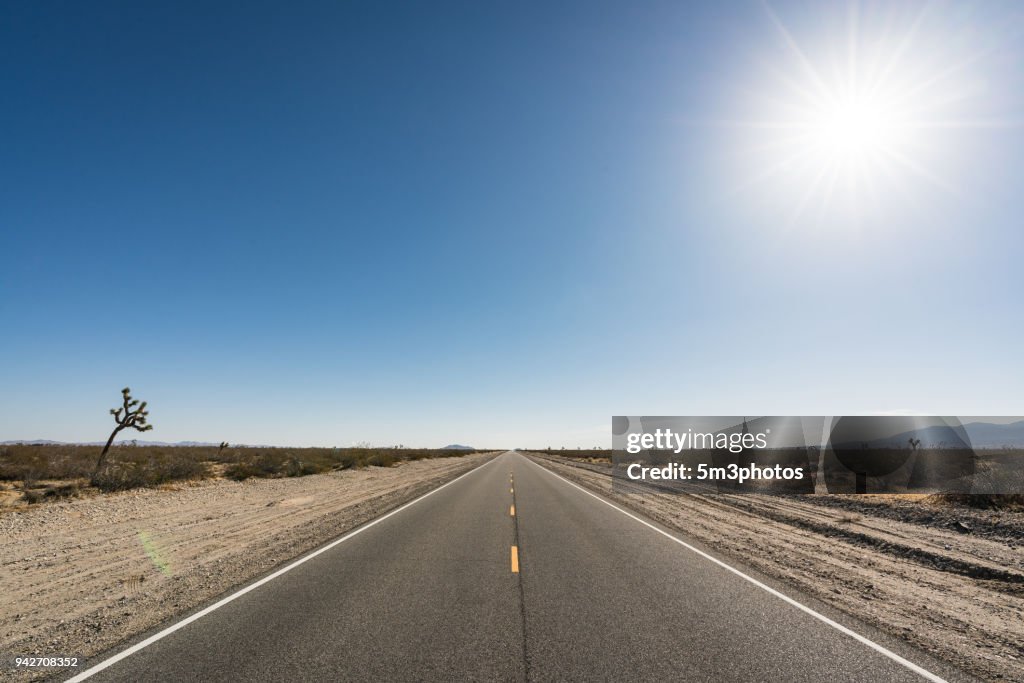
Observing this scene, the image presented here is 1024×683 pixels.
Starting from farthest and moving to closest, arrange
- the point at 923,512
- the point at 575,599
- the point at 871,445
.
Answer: the point at 871,445 < the point at 923,512 < the point at 575,599

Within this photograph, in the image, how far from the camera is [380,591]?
6.93 m

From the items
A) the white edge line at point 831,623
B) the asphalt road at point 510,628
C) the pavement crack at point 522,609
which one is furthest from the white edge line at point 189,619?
the white edge line at point 831,623

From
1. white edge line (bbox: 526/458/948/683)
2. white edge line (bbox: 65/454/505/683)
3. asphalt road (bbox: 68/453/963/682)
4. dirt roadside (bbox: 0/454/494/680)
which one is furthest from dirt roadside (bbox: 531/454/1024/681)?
dirt roadside (bbox: 0/454/494/680)

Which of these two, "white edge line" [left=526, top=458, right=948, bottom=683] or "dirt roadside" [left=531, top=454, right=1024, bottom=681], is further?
"dirt roadside" [left=531, top=454, right=1024, bottom=681]

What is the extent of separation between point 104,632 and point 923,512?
20.7m

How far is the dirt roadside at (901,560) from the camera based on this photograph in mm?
5895

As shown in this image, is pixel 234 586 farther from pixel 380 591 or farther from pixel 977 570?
pixel 977 570

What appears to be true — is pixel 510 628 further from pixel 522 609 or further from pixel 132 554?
pixel 132 554

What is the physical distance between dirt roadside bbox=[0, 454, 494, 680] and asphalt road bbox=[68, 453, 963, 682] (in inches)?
39.8

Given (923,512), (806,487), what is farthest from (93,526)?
(806,487)

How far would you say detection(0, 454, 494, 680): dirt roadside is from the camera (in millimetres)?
5980

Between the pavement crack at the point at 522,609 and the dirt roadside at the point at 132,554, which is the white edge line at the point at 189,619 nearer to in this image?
the dirt roadside at the point at 132,554

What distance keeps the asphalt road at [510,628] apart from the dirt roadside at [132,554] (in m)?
1.01

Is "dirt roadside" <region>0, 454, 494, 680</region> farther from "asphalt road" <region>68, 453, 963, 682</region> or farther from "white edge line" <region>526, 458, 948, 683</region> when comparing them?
"white edge line" <region>526, 458, 948, 683</region>
